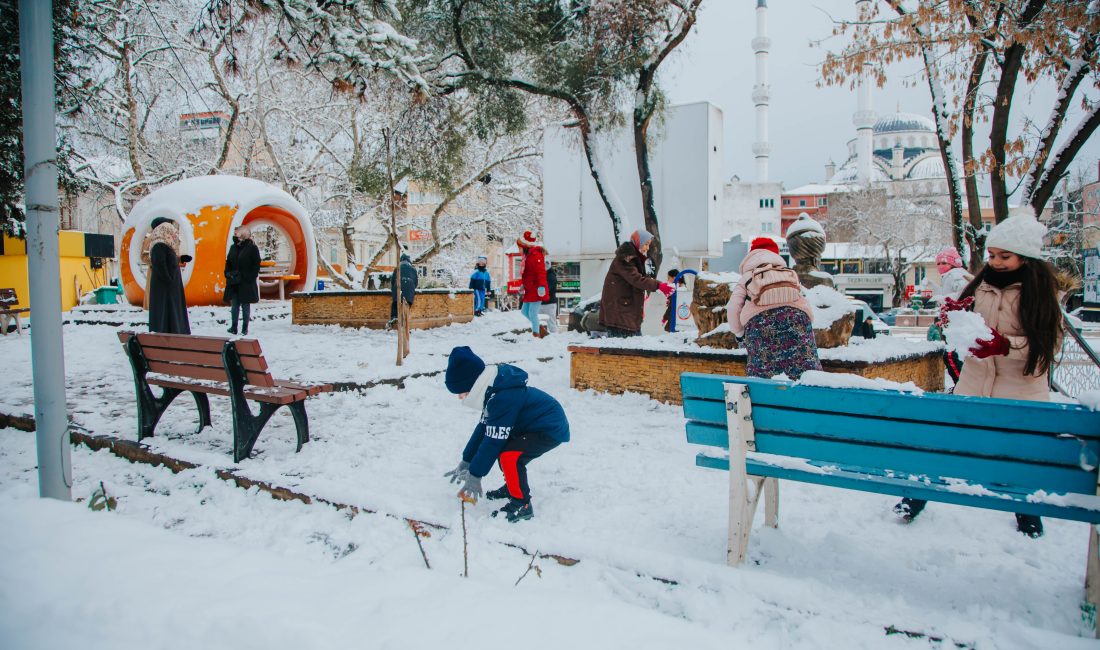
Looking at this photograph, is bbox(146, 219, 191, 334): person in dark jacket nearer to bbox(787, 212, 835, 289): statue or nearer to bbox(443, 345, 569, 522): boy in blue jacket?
bbox(443, 345, 569, 522): boy in blue jacket

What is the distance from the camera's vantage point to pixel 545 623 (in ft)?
8.55

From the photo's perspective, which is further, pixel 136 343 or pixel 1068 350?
pixel 1068 350

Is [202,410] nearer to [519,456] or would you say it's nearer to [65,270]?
[519,456]

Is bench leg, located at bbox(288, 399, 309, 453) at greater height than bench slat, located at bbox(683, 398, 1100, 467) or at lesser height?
lesser

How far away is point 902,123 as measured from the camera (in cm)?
9800

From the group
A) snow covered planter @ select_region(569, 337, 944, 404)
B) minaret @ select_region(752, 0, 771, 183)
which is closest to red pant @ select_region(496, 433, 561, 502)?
snow covered planter @ select_region(569, 337, 944, 404)

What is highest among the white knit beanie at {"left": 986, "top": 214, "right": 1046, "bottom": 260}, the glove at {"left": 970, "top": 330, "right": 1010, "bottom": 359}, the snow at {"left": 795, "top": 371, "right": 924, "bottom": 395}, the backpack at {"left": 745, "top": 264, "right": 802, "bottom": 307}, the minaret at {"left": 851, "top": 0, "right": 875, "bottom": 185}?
the minaret at {"left": 851, "top": 0, "right": 875, "bottom": 185}

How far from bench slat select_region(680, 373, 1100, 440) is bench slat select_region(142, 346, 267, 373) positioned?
3.24m

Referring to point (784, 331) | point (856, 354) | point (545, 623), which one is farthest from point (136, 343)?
point (856, 354)

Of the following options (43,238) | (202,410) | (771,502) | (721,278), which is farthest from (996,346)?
(202,410)

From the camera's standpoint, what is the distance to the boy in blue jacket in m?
3.94

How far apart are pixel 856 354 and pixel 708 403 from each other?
311 cm

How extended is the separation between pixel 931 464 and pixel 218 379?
4658 millimetres

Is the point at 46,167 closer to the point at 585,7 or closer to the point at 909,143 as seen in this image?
the point at 585,7
